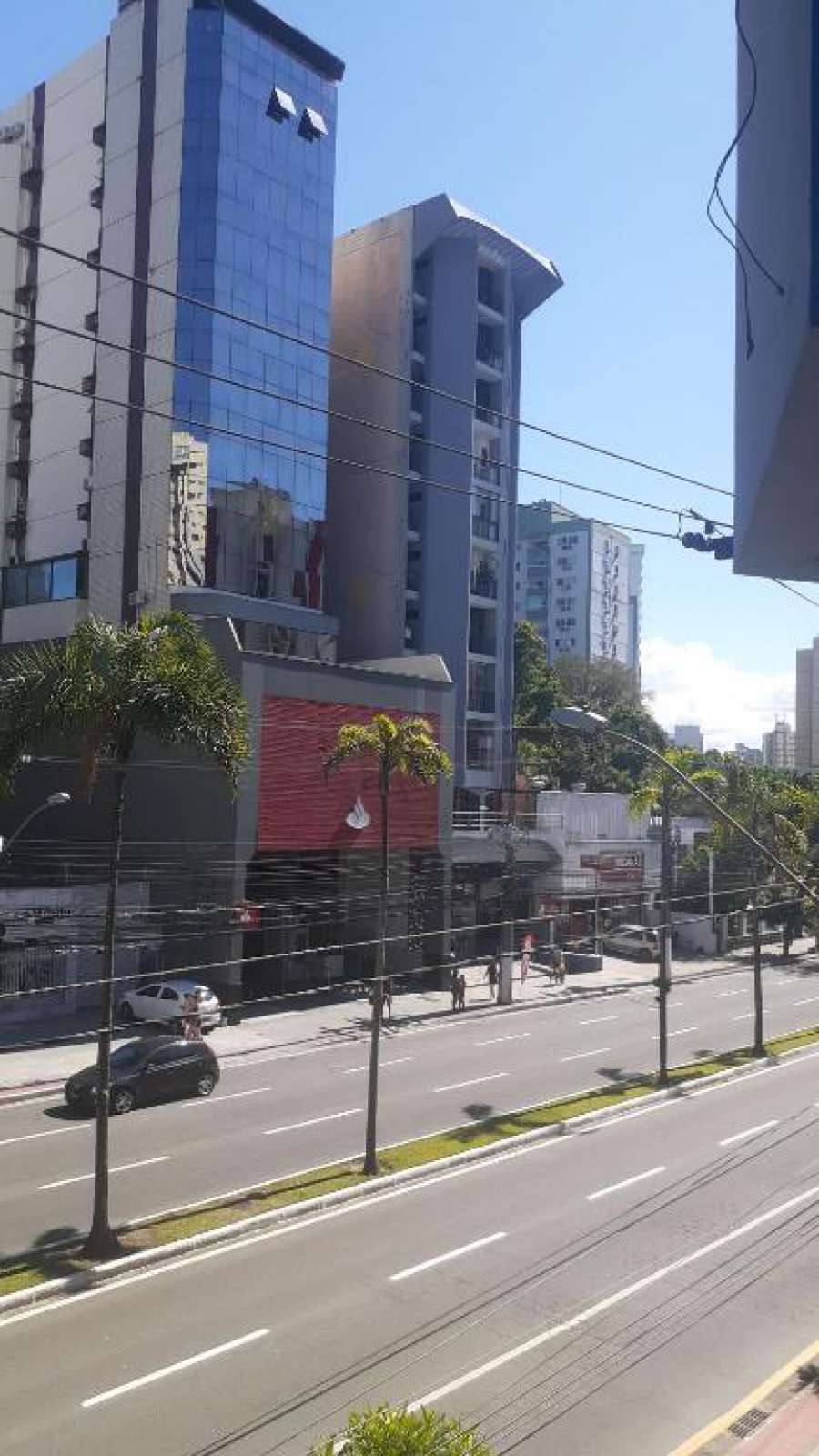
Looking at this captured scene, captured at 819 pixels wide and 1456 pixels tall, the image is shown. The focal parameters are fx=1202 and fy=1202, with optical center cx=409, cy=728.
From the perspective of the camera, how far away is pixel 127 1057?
28172 mm

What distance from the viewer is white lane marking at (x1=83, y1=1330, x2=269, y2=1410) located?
13203 millimetres

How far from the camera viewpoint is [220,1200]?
20.6 meters

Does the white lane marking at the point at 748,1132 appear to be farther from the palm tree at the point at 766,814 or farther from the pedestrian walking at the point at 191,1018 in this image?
the palm tree at the point at 766,814

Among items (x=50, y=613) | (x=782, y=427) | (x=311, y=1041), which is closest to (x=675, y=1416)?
(x=782, y=427)

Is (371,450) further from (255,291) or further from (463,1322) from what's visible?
(463,1322)

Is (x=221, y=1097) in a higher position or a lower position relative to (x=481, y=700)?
lower

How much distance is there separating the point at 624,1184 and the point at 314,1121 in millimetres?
7980

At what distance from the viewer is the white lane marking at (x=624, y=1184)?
21.1 metres

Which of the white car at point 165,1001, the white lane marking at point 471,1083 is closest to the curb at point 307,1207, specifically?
the white lane marking at point 471,1083

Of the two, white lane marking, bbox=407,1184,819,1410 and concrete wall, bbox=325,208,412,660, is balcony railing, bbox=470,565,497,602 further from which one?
white lane marking, bbox=407,1184,819,1410

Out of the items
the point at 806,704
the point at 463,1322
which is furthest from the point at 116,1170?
the point at 806,704

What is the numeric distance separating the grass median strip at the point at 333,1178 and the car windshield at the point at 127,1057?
23.1ft

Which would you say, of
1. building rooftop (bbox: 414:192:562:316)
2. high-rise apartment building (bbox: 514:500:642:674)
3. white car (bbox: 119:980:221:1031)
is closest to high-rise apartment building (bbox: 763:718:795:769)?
high-rise apartment building (bbox: 514:500:642:674)

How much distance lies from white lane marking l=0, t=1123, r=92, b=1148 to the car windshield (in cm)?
164
